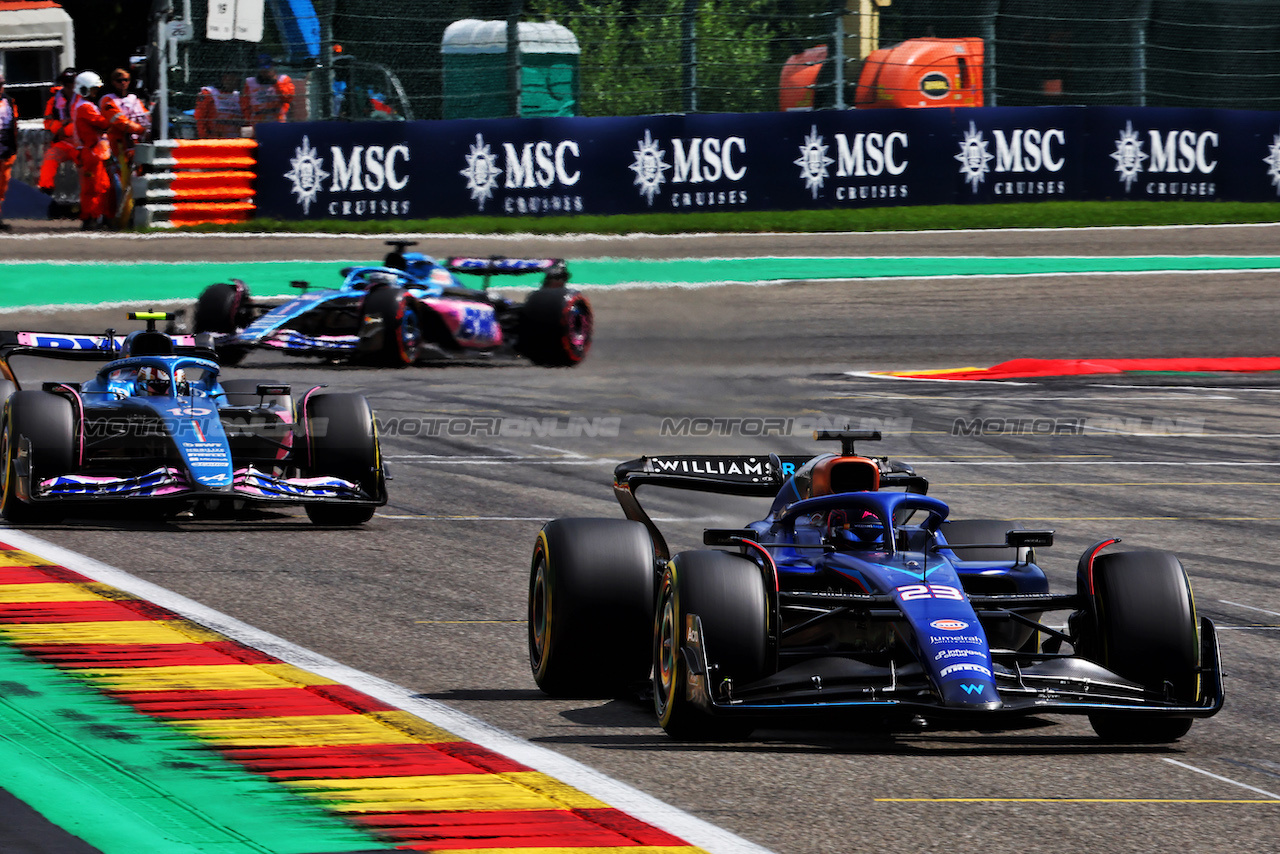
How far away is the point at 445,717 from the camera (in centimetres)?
681

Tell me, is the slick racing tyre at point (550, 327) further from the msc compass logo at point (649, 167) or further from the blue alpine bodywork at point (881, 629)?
the blue alpine bodywork at point (881, 629)

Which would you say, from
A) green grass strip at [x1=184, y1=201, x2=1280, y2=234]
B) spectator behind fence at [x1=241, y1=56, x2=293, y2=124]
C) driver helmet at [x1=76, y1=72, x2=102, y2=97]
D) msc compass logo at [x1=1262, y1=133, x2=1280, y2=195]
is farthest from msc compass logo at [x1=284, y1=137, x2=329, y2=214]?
msc compass logo at [x1=1262, y1=133, x2=1280, y2=195]

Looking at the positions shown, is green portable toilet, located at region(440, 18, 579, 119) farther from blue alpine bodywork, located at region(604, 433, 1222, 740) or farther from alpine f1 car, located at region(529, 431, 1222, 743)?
blue alpine bodywork, located at region(604, 433, 1222, 740)

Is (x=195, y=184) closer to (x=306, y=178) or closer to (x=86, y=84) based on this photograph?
(x=306, y=178)

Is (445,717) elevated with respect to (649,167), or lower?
lower

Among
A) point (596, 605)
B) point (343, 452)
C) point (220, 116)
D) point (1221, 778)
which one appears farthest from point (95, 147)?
point (1221, 778)

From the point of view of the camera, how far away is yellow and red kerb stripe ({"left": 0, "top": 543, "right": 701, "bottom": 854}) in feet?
17.7

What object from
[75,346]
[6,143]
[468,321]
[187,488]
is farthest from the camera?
[6,143]

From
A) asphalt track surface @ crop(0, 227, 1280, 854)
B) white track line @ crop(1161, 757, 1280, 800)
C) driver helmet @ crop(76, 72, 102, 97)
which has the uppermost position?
driver helmet @ crop(76, 72, 102, 97)

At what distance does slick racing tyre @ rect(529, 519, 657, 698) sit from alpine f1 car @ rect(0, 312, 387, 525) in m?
4.55

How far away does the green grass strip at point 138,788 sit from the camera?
526cm

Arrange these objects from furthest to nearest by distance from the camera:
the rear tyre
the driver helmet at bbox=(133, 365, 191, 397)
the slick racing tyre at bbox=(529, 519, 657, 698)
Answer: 1. the rear tyre
2. the driver helmet at bbox=(133, 365, 191, 397)
3. the slick racing tyre at bbox=(529, 519, 657, 698)

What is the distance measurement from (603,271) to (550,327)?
4.66 m

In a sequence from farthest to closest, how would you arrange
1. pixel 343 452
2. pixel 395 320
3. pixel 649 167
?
pixel 649 167, pixel 395 320, pixel 343 452
